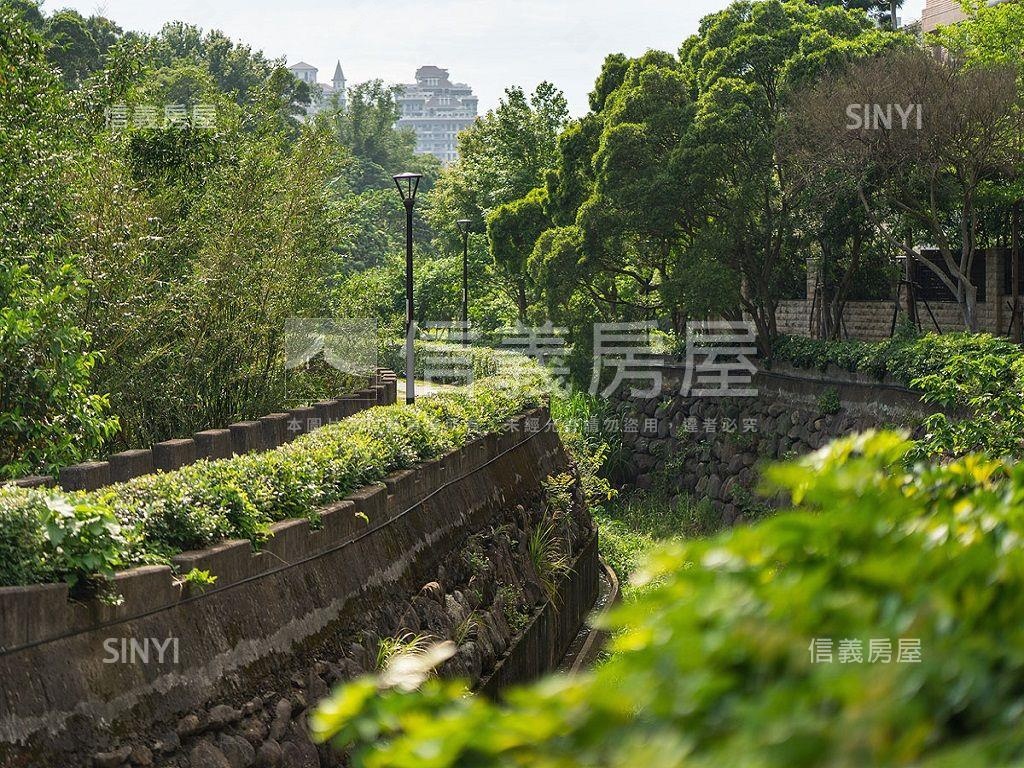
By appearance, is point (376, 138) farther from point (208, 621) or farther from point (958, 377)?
point (208, 621)

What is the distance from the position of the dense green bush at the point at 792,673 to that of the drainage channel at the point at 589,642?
439 inches

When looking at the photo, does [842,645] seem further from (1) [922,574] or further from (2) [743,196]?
(2) [743,196]

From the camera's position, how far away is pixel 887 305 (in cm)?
2978

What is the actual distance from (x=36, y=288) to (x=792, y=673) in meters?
11.0

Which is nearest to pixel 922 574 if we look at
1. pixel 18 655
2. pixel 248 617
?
pixel 18 655

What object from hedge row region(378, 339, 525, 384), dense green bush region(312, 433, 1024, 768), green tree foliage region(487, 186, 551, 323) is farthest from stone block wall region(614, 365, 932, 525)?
dense green bush region(312, 433, 1024, 768)

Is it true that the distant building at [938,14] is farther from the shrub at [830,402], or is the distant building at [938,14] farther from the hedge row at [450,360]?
the shrub at [830,402]

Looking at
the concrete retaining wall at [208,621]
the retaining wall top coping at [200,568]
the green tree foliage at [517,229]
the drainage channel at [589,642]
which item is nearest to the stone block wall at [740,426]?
the green tree foliage at [517,229]

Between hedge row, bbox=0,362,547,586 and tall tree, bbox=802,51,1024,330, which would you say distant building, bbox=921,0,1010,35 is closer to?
tall tree, bbox=802,51,1024,330

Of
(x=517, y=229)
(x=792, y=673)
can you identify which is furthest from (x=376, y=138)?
(x=792, y=673)

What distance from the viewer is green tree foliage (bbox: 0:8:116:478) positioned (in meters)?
11.4

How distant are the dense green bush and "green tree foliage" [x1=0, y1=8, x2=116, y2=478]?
28.8 ft

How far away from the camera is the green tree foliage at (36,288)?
1144cm

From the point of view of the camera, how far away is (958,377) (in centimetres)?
1967
